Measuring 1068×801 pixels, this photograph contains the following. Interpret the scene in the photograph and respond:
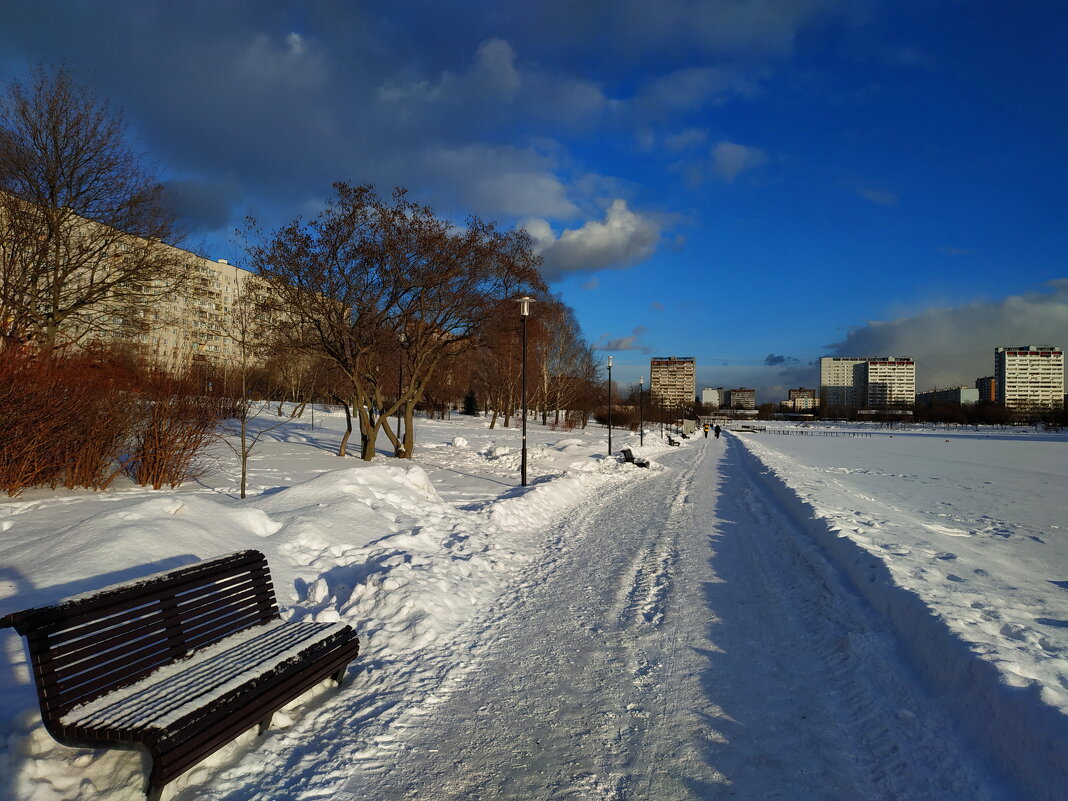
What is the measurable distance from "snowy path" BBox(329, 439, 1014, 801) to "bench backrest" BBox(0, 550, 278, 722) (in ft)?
4.40

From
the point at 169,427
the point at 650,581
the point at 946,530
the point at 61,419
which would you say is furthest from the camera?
the point at 169,427

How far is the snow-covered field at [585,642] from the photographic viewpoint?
307 cm

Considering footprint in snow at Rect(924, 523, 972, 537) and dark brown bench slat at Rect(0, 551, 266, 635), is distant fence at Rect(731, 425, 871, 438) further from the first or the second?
dark brown bench slat at Rect(0, 551, 266, 635)

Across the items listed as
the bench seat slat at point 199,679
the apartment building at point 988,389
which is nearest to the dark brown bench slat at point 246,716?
the bench seat slat at point 199,679

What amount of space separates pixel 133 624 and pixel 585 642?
10.9ft

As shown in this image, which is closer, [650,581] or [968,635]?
[968,635]

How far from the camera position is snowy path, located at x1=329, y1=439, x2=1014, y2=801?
3064 millimetres

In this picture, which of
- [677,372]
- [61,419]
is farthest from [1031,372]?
[61,419]

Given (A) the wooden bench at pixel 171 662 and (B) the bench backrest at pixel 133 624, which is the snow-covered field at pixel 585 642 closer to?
(A) the wooden bench at pixel 171 662

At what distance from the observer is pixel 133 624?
327 cm

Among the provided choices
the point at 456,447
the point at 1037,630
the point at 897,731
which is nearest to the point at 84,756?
the point at 897,731

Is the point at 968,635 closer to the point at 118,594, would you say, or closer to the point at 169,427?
the point at 118,594

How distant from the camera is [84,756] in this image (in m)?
3.05

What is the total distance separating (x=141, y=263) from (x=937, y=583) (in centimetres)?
1773
